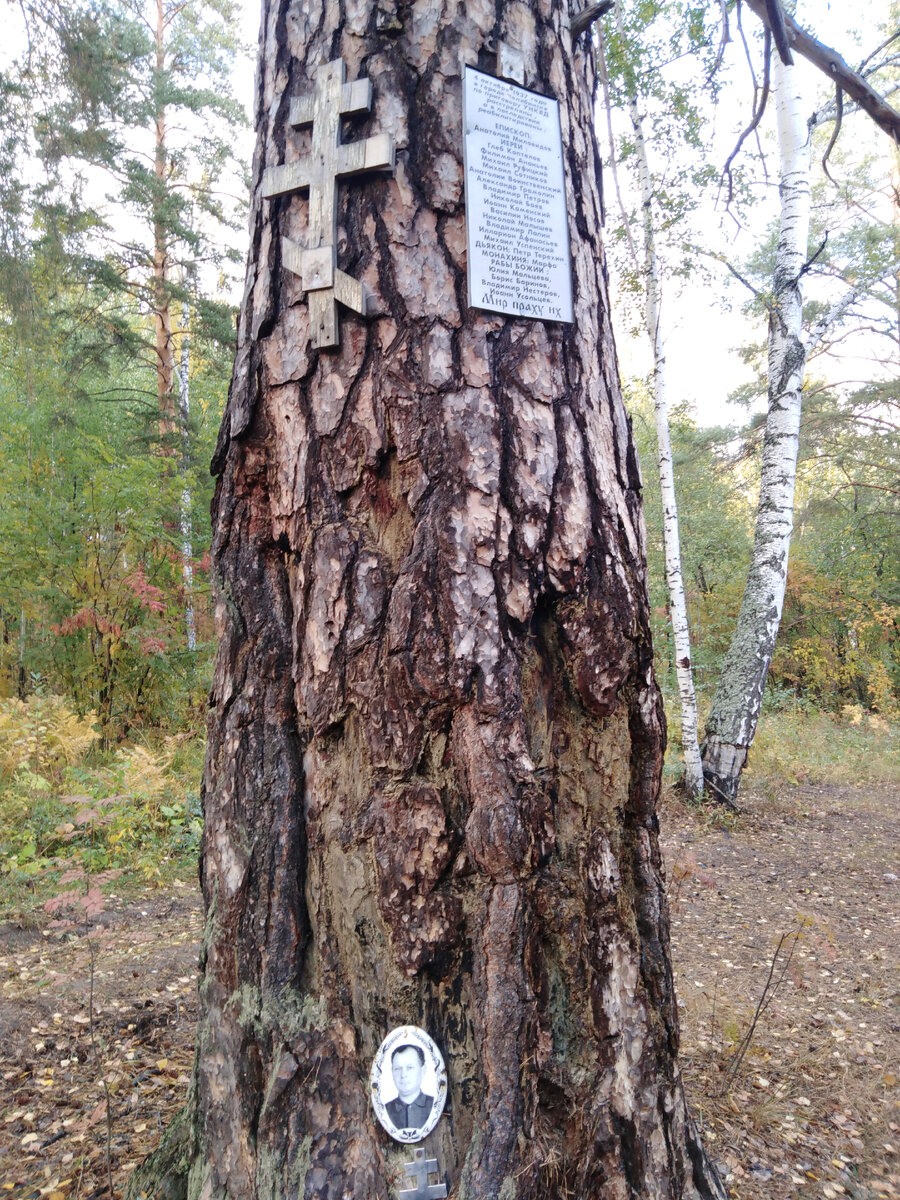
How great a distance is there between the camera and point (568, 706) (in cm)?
172

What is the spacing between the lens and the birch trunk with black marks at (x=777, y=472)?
714 centimetres

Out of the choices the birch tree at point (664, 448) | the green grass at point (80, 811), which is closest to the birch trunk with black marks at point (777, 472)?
the birch tree at point (664, 448)

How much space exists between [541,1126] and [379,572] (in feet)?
3.79

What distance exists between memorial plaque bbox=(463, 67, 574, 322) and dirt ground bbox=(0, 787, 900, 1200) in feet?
7.21

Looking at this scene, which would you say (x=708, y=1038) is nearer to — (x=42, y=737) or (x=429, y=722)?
(x=429, y=722)

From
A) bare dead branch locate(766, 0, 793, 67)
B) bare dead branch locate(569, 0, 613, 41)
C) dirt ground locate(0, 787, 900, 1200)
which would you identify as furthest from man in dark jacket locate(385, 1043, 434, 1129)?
bare dead branch locate(766, 0, 793, 67)

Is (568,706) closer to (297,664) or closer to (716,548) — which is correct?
(297,664)

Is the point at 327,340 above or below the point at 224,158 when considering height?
below

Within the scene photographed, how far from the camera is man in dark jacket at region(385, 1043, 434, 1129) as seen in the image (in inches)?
59.6

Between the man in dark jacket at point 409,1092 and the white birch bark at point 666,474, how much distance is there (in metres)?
5.96

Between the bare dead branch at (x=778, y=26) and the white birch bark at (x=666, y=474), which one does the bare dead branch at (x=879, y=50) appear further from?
the bare dead branch at (x=778, y=26)

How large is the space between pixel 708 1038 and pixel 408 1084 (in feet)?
6.16

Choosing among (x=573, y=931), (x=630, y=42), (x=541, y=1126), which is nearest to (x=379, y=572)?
(x=573, y=931)

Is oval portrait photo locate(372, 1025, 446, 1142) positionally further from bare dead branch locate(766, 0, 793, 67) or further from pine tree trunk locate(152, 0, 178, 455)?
pine tree trunk locate(152, 0, 178, 455)
